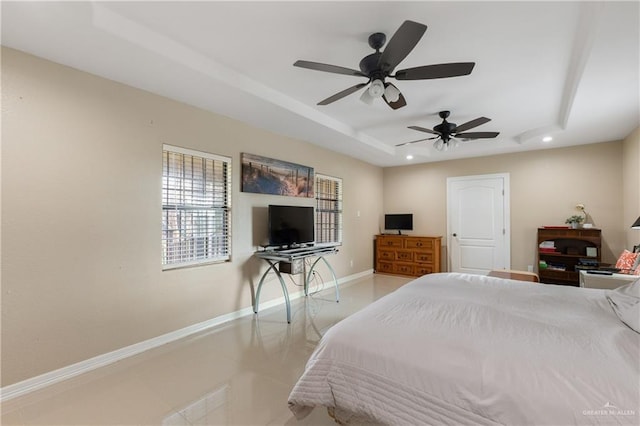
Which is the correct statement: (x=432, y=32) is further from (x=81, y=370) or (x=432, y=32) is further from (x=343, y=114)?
(x=81, y=370)

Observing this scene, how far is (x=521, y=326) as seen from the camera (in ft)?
5.34

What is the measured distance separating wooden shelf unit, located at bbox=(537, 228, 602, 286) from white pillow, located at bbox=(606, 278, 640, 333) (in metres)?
3.40

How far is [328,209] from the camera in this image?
213 inches

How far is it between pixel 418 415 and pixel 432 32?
2.46 meters

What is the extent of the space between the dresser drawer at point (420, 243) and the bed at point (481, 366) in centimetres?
386

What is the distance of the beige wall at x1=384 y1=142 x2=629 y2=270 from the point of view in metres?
4.70

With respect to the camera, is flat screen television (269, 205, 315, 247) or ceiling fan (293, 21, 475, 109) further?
flat screen television (269, 205, 315, 247)

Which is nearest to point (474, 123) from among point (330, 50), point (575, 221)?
point (330, 50)

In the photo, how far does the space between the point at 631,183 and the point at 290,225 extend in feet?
16.2

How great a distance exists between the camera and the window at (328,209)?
17.0ft

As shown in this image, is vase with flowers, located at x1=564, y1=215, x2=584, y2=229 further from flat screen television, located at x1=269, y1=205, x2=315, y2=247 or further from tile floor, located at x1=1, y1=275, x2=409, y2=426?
tile floor, located at x1=1, y1=275, x2=409, y2=426

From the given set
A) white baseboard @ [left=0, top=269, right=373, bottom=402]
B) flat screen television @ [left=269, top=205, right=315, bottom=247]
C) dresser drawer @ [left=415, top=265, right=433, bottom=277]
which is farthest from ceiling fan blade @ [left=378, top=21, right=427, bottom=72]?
dresser drawer @ [left=415, top=265, right=433, bottom=277]

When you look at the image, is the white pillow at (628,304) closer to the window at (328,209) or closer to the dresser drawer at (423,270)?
the window at (328,209)

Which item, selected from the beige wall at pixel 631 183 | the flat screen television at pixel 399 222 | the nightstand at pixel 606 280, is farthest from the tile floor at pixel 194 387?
the beige wall at pixel 631 183
